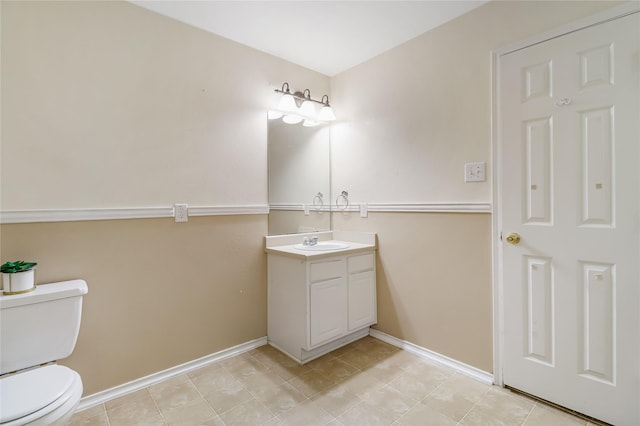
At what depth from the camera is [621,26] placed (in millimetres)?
1426

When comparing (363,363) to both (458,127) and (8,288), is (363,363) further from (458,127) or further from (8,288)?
(8,288)

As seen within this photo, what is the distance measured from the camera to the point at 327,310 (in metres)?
2.18

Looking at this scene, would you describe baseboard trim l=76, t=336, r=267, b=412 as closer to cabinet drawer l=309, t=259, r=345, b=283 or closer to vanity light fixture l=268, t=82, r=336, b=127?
cabinet drawer l=309, t=259, r=345, b=283

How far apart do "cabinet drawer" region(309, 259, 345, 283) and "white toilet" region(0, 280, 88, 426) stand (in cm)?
128

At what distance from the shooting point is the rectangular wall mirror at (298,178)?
99.3 inches

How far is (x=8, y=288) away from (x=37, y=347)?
30 centimetres

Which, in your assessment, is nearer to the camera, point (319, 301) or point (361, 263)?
point (319, 301)

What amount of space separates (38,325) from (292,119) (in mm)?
2094

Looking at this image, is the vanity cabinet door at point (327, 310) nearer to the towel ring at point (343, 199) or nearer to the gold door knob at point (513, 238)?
the towel ring at point (343, 199)

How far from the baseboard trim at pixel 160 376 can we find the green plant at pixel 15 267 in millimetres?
801

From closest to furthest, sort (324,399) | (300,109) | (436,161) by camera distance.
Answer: (324,399) → (436,161) → (300,109)

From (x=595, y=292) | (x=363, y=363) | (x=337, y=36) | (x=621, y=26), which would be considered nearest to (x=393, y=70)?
(x=337, y=36)

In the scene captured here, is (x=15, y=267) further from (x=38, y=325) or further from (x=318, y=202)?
(x=318, y=202)

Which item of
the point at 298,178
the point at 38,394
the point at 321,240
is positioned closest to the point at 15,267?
the point at 38,394
